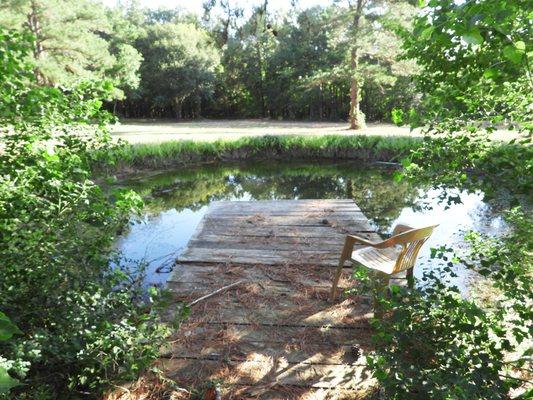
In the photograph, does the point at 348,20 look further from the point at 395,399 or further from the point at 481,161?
the point at 395,399

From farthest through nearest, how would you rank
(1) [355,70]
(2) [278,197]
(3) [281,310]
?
(1) [355,70] < (2) [278,197] < (3) [281,310]

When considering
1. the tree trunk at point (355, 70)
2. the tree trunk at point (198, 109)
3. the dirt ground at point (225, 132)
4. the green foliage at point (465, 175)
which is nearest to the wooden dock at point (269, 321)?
the green foliage at point (465, 175)

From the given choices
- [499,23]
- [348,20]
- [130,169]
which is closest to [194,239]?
[499,23]

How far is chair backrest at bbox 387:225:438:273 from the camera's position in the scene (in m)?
2.64

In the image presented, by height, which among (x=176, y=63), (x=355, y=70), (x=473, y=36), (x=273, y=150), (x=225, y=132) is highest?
(x=176, y=63)

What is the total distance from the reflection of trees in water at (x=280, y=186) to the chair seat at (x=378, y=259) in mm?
Answer: 3267

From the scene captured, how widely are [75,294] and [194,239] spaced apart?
274 centimetres

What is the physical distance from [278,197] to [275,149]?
13.1ft

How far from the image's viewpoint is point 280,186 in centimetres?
944

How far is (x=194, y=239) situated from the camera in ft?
15.7

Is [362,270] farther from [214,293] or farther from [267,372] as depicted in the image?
[214,293]

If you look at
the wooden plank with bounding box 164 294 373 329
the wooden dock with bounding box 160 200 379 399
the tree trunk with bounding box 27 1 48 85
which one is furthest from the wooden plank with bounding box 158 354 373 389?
the tree trunk with bounding box 27 1 48 85

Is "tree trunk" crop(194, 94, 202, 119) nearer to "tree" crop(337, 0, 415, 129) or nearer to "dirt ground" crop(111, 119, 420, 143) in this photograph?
"dirt ground" crop(111, 119, 420, 143)

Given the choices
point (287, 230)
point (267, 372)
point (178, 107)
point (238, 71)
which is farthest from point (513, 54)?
point (178, 107)
